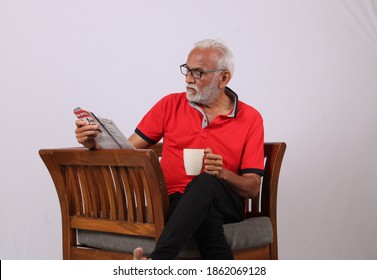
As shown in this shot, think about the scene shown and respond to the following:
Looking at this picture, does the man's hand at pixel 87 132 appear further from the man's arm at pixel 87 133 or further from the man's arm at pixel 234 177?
the man's arm at pixel 234 177

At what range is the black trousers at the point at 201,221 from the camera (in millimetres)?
2506

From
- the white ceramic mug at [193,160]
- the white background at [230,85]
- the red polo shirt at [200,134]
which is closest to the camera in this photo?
the white ceramic mug at [193,160]

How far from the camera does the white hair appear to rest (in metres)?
3.07

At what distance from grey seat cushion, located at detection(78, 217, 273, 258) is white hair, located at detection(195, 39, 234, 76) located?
0.65 metres

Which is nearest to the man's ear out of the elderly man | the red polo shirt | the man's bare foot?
the elderly man

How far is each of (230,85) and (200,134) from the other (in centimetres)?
112

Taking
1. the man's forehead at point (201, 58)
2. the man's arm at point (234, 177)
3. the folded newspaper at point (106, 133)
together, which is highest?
the man's forehead at point (201, 58)

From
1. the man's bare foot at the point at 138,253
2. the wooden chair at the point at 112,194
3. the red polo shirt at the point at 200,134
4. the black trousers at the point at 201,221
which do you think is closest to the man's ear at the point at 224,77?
the red polo shirt at the point at 200,134

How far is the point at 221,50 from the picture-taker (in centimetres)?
309

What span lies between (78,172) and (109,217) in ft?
0.68

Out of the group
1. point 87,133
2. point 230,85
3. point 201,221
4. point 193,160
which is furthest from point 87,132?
point 230,85

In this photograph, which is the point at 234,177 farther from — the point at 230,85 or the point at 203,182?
the point at 230,85
